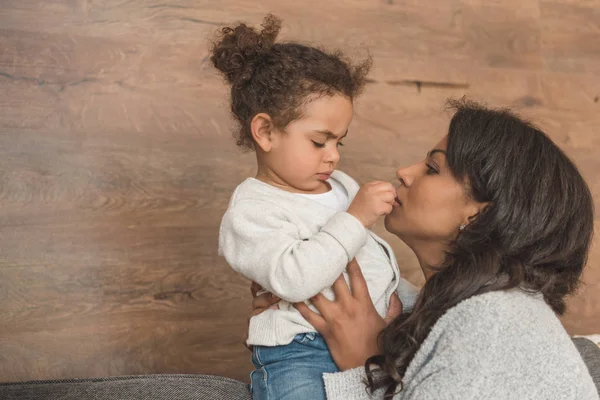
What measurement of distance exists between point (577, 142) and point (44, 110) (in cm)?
203

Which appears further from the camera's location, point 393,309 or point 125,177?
point 125,177

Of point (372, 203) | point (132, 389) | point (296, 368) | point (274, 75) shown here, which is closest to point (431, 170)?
point (372, 203)

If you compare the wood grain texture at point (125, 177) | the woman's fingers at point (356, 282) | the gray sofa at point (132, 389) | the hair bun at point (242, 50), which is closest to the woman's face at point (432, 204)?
the woman's fingers at point (356, 282)

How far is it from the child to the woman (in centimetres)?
7

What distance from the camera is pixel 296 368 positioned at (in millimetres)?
1362

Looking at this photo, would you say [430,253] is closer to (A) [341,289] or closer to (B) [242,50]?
(A) [341,289]

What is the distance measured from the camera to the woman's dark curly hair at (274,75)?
141cm

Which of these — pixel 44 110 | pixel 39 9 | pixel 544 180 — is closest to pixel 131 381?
pixel 544 180

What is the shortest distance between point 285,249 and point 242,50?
477 mm

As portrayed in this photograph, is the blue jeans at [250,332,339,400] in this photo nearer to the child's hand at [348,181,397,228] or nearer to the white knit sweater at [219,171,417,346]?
the white knit sweater at [219,171,417,346]

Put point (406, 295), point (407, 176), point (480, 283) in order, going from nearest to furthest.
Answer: point (480, 283), point (407, 176), point (406, 295)

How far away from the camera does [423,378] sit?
3.84 ft

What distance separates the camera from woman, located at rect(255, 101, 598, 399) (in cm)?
114

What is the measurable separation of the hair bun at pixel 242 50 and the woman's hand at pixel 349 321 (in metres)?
0.48
